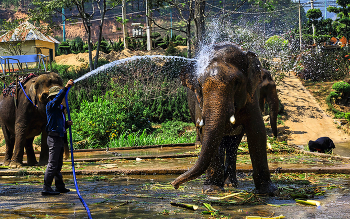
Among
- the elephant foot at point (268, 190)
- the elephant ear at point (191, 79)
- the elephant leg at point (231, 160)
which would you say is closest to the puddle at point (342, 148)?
the elephant leg at point (231, 160)

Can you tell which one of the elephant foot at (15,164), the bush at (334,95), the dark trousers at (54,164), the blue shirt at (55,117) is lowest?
the elephant foot at (15,164)

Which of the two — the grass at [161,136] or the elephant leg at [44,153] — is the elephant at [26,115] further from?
the grass at [161,136]

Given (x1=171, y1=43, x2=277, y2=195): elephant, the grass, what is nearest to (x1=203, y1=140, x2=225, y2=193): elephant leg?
(x1=171, y1=43, x2=277, y2=195): elephant

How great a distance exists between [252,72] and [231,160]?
1858 mm

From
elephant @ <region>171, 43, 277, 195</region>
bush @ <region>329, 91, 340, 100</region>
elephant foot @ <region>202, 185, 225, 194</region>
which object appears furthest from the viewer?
bush @ <region>329, 91, 340, 100</region>

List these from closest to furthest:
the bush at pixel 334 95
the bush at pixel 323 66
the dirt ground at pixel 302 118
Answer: the dirt ground at pixel 302 118 < the bush at pixel 334 95 < the bush at pixel 323 66

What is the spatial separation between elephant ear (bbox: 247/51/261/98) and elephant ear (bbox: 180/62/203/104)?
0.71m

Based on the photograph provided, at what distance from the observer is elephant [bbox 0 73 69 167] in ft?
26.5

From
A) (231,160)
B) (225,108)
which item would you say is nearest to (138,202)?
(225,108)

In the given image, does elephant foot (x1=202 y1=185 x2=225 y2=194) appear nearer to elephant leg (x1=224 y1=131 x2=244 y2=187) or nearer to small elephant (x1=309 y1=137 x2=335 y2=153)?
elephant leg (x1=224 y1=131 x2=244 y2=187)

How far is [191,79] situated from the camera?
574 cm

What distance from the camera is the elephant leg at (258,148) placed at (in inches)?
212

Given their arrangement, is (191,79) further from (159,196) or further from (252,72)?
(159,196)

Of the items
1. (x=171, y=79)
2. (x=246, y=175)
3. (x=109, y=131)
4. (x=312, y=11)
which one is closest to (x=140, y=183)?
(x=246, y=175)
